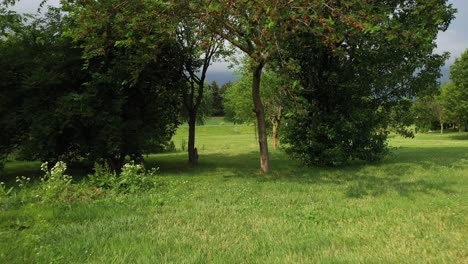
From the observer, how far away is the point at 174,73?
57.7 feet

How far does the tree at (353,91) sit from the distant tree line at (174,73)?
0.05 metres

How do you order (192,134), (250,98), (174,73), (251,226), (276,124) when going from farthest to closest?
1. (250,98)
2. (276,124)
3. (192,134)
4. (174,73)
5. (251,226)

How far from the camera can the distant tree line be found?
11.5 metres

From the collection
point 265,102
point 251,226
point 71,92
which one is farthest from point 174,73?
point 265,102

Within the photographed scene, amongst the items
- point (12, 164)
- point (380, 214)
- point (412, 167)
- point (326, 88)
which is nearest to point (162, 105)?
point (326, 88)

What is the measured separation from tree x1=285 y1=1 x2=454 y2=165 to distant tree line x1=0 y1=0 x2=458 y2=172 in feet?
0.15

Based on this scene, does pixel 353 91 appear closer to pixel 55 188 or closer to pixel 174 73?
pixel 174 73

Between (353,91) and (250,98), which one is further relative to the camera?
(250,98)

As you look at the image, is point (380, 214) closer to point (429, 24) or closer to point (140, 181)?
point (140, 181)

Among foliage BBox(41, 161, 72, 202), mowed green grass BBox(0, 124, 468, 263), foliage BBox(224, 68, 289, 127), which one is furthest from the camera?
foliage BBox(224, 68, 289, 127)

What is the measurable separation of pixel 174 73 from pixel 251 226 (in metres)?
12.3

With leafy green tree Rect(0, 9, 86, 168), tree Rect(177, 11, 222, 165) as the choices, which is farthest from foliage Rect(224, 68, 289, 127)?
leafy green tree Rect(0, 9, 86, 168)

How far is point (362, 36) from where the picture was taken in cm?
1486

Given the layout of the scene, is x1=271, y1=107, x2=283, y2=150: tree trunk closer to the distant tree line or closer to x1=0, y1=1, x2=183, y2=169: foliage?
the distant tree line
